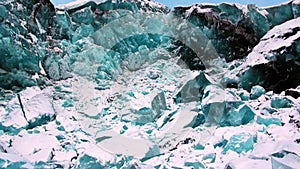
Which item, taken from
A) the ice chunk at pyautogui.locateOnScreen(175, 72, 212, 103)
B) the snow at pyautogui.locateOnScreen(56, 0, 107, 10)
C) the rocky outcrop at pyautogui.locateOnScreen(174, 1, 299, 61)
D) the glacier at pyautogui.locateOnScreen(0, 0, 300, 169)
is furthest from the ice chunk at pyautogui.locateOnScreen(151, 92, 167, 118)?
the snow at pyautogui.locateOnScreen(56, 0, 107, 10)

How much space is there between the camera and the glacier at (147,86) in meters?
4.48

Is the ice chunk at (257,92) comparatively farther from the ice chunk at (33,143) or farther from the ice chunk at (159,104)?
the ice chunk at (33,143)

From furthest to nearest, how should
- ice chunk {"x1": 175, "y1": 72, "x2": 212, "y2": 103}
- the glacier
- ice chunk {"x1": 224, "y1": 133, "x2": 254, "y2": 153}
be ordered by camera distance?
ice chunk {"x1": 175, "y1": 72, "x2": 212, "y2": 103} → the glacier → ice chunk {"x1": 224, "y1": 133, "x2": 254, "y2": 153}

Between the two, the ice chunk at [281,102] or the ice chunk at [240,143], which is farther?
the ice chunk at [281,102]

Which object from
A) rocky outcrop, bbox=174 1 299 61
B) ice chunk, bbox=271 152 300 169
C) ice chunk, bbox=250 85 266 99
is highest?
rocky outcrop, bbox=174 1 299 61

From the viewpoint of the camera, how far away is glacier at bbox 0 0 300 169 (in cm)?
448

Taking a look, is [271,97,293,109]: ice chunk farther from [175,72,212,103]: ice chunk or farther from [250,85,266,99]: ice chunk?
[175,72,212,103]: ice chunk

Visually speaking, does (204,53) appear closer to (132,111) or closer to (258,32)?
(258,32)

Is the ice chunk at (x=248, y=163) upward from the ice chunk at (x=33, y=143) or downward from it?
downward

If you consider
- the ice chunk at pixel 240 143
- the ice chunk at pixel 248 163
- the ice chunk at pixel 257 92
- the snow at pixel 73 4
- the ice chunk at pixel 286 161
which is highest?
the snow at pixel 73 4

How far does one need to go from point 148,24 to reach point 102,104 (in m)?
3.84

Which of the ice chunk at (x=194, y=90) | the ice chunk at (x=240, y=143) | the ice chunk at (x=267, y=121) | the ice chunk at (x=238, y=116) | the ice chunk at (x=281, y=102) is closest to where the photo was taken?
the ice chunk at (x=240, y=143)

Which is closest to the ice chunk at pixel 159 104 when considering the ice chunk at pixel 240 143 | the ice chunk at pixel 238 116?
the ice chunk at pixel 238 116

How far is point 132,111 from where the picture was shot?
5.92 metres
